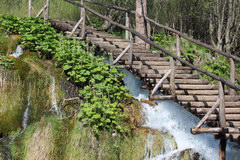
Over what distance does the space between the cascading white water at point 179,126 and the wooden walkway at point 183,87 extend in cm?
73

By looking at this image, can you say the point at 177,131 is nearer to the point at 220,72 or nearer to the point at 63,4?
the point at 220,72

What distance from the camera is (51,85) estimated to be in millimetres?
6988

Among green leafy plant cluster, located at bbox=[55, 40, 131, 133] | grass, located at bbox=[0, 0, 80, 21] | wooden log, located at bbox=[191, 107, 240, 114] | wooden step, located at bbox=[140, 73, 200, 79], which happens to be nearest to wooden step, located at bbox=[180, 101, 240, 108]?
wooden log, located at bbox=[191, 107, 240, 114]

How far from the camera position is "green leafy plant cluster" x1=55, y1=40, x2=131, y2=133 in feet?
20.9

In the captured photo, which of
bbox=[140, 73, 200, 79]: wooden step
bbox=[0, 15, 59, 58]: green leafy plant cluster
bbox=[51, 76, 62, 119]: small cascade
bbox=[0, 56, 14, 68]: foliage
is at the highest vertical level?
bbox=[0, 15, 59, 58]: green leafy plant cluster

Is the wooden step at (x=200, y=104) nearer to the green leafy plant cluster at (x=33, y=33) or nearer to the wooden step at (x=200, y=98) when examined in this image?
the wooden step at (x=200, y=98)

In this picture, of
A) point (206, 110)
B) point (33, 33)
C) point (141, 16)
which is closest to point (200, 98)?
point (206, 110)

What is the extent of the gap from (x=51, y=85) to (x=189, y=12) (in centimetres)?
954

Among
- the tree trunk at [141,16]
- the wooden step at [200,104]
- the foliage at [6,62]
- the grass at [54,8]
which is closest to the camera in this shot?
the wooden step at [200,104]

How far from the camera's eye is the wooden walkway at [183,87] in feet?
19.6

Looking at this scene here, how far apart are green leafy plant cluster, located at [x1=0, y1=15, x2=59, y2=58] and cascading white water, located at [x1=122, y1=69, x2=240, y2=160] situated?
285cm

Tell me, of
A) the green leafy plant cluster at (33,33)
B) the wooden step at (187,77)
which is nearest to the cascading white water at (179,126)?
the wooden step at (187,77)

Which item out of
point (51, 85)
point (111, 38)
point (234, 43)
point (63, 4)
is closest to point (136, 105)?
point (51, 85)

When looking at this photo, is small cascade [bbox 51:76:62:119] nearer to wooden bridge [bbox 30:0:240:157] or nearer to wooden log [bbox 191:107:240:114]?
wooden bridge [bbox 30:0:240:157]
